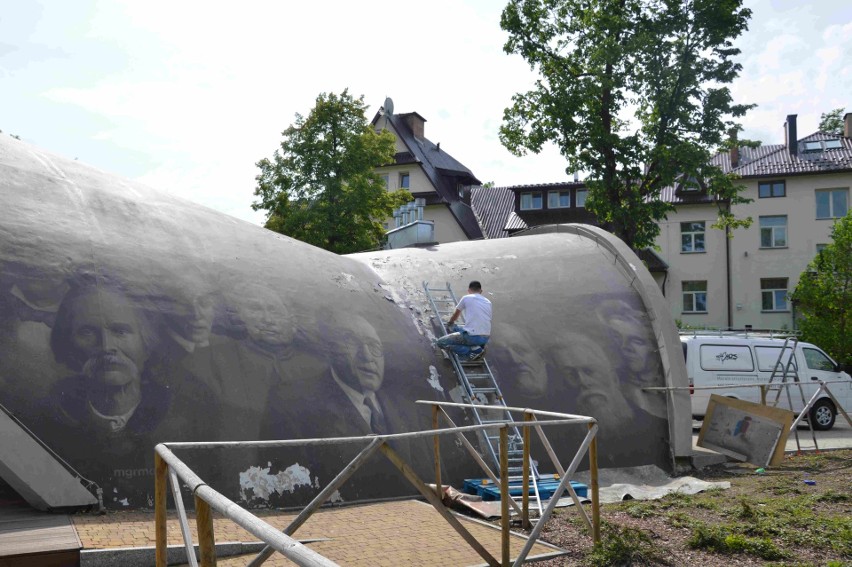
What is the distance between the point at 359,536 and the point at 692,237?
35755 millimetres

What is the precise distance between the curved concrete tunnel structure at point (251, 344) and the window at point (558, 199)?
2977 cm

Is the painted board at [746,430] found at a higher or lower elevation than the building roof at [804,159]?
lower

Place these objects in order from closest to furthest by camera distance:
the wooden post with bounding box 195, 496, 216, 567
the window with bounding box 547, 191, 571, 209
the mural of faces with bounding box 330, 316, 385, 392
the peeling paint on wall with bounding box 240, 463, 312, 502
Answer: the wooden post with bounding box 195, 496, 216, 567 < the peeling paint on wall with bounding box 240, 463, 312, 502 < the mural of faces with bounding box 330, 316, 385, 392 < the window with bounding box 547, 191, 571, 209

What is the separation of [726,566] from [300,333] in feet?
18.3

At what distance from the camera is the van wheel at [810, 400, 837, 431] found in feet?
64.8

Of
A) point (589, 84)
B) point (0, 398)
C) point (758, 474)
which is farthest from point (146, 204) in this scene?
point (589, 84)

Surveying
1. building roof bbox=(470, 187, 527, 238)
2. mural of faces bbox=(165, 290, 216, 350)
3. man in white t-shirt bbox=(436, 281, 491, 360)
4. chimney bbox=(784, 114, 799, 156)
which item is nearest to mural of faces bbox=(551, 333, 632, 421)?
man in white t-shirt bbox=(436, 281, 491, 360)

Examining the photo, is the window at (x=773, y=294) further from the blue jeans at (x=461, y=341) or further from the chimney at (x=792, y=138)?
the blue jeans at (x=461, y=341)

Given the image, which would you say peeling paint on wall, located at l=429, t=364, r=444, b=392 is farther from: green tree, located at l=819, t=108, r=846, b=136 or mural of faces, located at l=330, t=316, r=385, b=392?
green tree, located at l=819, t=108, r=846, b=136

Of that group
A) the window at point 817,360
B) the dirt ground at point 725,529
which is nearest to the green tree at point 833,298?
the window at point 817,360

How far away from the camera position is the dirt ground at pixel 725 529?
286 inches

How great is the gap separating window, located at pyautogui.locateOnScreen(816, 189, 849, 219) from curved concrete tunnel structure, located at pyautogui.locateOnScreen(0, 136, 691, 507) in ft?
97.2

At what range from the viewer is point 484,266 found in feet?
46.0

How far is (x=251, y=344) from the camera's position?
32.6 feet
